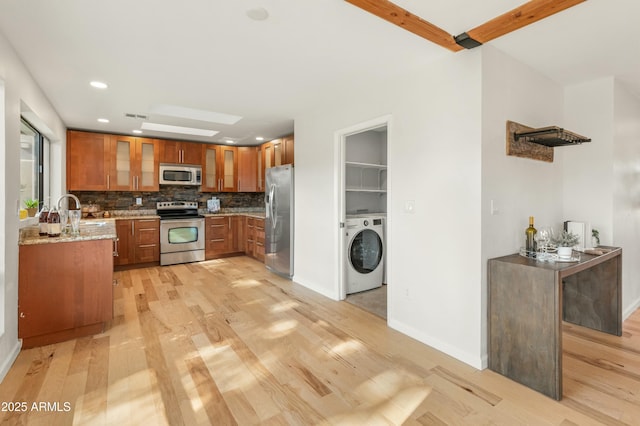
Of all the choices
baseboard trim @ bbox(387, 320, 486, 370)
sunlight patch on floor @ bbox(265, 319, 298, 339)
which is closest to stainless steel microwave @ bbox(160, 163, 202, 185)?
sunlight patch on floor @ bbox(265, 319, 298, 339)

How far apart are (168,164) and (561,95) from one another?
5864 millimetres

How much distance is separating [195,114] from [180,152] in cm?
163

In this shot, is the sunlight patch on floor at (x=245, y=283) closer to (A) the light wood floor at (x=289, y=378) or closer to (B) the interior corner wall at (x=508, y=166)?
(A) the light wood floor at (x=289, y=378)

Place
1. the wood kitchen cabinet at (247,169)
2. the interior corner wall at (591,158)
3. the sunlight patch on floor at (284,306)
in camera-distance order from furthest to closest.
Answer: the wood kitchen cabinet at (247,169) → the sunlight patch on floor at (284,306) → the interior corner wall at (591,158)

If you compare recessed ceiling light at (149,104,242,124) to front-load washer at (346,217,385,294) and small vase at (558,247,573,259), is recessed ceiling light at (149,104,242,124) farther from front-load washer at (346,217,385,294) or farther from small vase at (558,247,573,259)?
small vase at (558,247,573,259)

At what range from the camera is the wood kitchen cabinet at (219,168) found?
6129 mm

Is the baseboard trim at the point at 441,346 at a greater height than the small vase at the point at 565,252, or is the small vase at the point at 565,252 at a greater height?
the small vase at the point at 565,252

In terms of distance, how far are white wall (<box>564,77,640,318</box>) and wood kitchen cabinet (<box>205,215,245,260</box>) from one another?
5.18 metres

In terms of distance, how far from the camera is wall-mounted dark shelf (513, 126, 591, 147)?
7.57 ft

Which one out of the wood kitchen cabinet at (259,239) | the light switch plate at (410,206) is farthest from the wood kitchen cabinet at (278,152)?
the light switch plate at (410,206)

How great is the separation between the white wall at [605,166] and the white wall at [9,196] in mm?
4824

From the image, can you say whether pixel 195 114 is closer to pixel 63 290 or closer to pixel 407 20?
pixel 63 290

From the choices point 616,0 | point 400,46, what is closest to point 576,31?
point 616,0

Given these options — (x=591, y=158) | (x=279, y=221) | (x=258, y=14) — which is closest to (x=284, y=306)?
(x=279, y=221)
